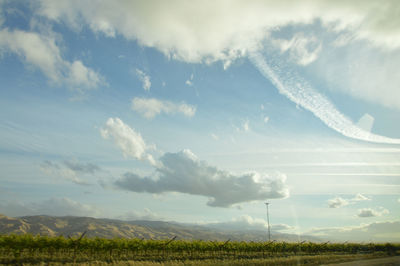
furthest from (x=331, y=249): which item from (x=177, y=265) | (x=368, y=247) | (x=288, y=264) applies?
(x=177, y=265)

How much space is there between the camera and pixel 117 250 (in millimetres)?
38594

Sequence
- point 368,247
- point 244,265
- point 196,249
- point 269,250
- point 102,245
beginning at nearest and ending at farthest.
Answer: point 244,265 → point 102,245 → point 196,249 → point 269,250 → point 368,247

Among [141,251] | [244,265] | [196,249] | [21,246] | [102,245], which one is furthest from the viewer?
[196,249]

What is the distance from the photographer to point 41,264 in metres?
27.9

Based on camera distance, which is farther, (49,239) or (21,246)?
(49,239)

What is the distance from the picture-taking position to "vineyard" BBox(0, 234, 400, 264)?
102 feet

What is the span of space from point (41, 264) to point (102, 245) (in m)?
9.30

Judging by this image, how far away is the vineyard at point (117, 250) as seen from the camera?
3114 centimetres

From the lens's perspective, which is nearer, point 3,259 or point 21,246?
point 3,259

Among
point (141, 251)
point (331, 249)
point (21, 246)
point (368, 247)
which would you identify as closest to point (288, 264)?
point (141, 251)

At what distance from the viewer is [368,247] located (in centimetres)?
8250

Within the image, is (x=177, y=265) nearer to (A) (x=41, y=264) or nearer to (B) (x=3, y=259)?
(A) (x=41, y=264)

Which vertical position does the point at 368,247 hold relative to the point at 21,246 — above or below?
below

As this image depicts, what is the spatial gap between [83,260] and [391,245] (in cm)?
9134
